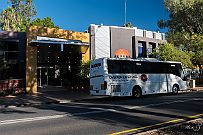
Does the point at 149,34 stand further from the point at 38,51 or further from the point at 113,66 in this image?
the point at 113,66

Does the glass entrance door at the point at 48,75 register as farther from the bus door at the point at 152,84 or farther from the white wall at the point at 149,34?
the bus door at the point at 152,84

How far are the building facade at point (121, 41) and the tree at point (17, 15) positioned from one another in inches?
1049

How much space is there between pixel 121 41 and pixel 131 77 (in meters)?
15.3

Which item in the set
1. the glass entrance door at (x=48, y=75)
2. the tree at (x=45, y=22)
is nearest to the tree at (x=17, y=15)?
the tree at (x=45, y=22)

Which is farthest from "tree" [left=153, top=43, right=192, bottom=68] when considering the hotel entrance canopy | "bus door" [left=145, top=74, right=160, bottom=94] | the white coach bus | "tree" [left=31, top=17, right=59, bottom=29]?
"tree" [left=31, top=17, right=59, bottom=29]

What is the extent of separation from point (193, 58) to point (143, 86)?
15407mm

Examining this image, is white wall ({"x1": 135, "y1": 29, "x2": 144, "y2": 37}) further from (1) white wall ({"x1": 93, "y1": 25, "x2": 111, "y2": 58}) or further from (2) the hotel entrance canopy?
(2) the hotel entrance canopy

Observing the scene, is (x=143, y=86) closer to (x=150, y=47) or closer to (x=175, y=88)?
(x=175, y=88)

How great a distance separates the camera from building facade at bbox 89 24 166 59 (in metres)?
36.4

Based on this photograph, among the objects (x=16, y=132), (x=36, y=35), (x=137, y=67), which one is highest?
(x=36, y=35)

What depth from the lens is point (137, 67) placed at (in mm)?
25188

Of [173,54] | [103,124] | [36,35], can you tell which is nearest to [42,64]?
[36,35]

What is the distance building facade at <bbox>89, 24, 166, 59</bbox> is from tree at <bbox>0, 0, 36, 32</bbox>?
26.7 m

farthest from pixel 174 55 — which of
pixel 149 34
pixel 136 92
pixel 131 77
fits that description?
pixel 131 77
